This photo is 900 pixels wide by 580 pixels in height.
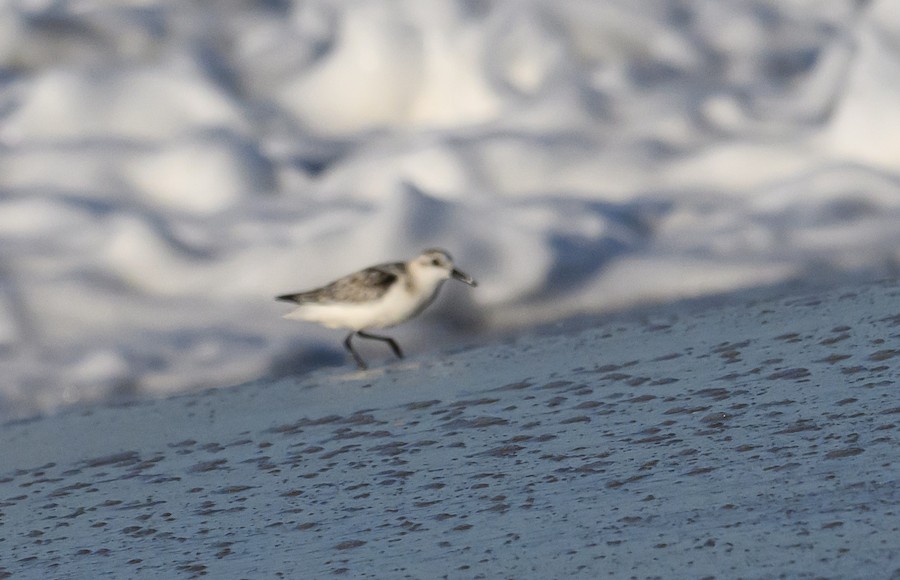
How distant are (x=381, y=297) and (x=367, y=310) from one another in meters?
0.08

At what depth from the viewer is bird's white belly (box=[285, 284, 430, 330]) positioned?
23.1 feet

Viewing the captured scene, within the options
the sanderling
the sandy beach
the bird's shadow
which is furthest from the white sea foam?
the sandy beach

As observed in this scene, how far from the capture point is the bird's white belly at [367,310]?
7027 mm

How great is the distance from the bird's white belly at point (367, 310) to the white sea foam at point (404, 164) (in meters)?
0.18

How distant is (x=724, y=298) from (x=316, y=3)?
492 cm

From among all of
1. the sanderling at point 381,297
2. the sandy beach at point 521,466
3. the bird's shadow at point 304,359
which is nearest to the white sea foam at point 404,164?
the bird's shadow at point 304,359

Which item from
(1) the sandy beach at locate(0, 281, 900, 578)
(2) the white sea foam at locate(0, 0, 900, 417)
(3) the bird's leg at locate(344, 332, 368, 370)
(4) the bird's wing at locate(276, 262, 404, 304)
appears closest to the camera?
(1) the sandy beach at locate(0, 281, 900, 578)

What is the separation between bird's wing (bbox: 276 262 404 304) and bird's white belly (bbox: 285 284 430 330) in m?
0.03

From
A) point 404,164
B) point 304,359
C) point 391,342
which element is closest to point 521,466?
point 391,342

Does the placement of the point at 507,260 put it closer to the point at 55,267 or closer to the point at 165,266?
the point at 165,266

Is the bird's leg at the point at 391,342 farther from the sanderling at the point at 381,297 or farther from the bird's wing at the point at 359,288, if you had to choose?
the bird's wing at the point at 359,288

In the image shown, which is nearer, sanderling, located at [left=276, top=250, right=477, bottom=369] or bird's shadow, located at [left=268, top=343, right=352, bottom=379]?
bird's shadow, located at [left=268, top=343, right=352, bottom=379]

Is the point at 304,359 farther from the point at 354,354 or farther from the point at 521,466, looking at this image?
the point at 521,466

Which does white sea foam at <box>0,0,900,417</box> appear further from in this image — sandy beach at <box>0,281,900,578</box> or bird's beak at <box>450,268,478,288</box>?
sandy beach at <box>0,281,900,578</box>
